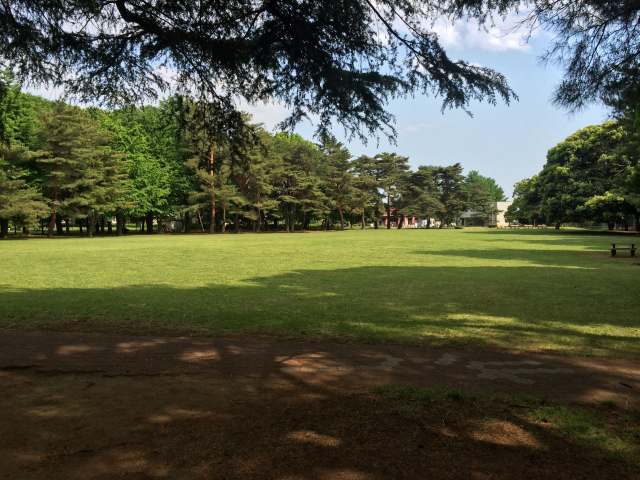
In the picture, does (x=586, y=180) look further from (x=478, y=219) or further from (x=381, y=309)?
(x=478, y=219)

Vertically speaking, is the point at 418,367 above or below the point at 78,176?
below

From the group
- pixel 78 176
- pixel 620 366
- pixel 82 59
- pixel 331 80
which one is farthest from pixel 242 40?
pixel 78 176

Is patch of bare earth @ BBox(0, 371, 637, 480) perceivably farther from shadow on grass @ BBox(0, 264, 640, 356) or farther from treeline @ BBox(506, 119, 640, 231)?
treeline @ BBox(506, 119, 640, 231)

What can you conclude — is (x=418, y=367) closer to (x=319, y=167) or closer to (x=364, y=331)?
(x=364, y=331)

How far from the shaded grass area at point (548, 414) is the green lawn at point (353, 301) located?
7.04 ft

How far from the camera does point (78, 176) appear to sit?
1720 inches

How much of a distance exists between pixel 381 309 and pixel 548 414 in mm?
5037

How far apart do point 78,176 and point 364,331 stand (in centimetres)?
4432

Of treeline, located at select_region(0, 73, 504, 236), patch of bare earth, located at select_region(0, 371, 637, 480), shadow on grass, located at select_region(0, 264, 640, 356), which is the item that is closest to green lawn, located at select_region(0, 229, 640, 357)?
shadow on grass, located at select_region(0, 264, 640, 356)

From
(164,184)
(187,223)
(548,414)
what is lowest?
(548,414)

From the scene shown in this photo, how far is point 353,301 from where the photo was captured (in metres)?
9.57

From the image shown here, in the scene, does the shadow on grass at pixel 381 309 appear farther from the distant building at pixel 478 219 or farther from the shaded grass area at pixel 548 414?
the distant building at pixel 478 219

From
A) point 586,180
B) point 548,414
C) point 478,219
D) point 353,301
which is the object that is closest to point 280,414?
point 548,414

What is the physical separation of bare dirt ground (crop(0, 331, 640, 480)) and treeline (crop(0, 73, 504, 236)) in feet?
52.0
